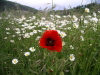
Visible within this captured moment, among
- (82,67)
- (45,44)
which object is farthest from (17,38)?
(45,44)

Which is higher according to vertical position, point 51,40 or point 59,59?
point 51,40

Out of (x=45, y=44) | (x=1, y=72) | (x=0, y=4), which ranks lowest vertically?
(x=1, y=72)

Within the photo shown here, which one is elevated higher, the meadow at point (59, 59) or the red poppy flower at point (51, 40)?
the red poppy flower at point (51, 40)

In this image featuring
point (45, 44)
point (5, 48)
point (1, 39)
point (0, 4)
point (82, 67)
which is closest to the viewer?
point (45, 44)

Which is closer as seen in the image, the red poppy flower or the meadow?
the red poppy flower

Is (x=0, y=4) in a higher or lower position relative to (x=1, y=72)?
higher

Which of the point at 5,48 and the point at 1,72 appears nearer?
the point at 1,72

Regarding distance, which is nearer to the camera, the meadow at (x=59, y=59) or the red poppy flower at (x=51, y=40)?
the red poppy flower at (x=51, y=40)

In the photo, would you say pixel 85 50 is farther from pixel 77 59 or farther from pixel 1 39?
pixel 1 39

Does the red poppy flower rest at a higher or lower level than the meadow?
higher

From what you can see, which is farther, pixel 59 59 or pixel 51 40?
pixel 59 59

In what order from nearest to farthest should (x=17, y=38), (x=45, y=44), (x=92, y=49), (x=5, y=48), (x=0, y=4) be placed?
(x=45, y=44) < (x=92, y=49) < (x=5, y=48) < (x=17, y=38) < (x=0, y=4)

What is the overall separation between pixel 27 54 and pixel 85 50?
705mm

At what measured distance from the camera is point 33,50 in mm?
2076
